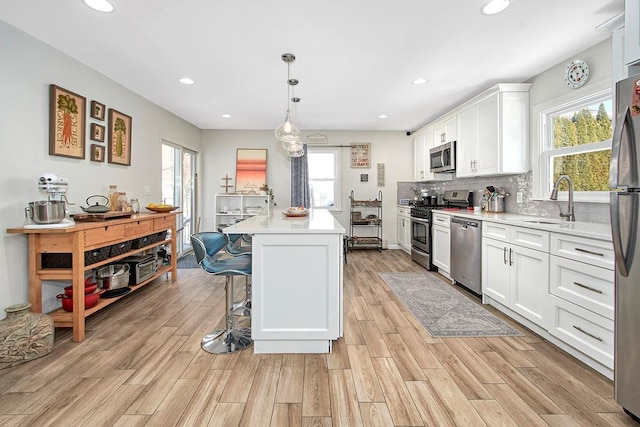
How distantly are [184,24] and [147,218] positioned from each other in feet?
6.77

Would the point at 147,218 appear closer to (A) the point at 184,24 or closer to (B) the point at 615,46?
(A) the point at 184,24

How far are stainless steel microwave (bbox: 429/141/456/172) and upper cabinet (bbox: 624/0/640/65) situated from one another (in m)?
2.94

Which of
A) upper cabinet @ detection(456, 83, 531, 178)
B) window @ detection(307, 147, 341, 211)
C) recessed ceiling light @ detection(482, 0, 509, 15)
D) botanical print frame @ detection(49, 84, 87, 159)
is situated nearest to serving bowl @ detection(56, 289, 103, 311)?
botanical print frame @ detection(49, 84, 87, 159)

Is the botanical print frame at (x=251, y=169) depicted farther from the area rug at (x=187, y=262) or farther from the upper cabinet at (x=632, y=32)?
the upper cabinet at (x=632, y=32)

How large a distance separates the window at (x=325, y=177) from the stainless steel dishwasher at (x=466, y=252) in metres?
2.85

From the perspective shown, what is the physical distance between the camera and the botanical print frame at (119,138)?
3.55 m

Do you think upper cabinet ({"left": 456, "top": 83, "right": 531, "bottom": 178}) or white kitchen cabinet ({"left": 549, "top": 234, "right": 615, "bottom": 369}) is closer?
white kitchen cabinet ({"left": 549, "top": 234, "right": 615, "bottom": 369})

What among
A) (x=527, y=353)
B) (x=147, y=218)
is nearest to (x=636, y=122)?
(x=527, y=353)

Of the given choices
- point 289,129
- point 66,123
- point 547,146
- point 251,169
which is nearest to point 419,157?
point 547,146

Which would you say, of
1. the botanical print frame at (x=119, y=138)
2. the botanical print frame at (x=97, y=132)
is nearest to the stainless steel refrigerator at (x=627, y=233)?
the botanical print frame at (x=97, y=132)

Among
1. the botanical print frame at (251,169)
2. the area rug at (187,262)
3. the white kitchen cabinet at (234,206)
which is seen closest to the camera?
the area rug at (187,262)

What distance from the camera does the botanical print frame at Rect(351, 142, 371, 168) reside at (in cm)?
638

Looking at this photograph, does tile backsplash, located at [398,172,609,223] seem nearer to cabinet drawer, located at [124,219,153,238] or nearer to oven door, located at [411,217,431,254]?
oven door, located at [411,217,431,254]

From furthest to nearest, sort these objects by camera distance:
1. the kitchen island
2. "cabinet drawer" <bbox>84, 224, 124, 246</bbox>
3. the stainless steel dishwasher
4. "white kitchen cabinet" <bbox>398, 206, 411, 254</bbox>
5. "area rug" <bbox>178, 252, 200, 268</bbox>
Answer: "white kitchen cabinet" <bbox>398, 206, 411, 254</bbox>
"area rug" <bbox>178, 252, 200, 268</bbox>
the stainless steel dishwasher
"cabinet drawer" <bbox>84, 224, 124, 246</bbox>
the kitchen island
